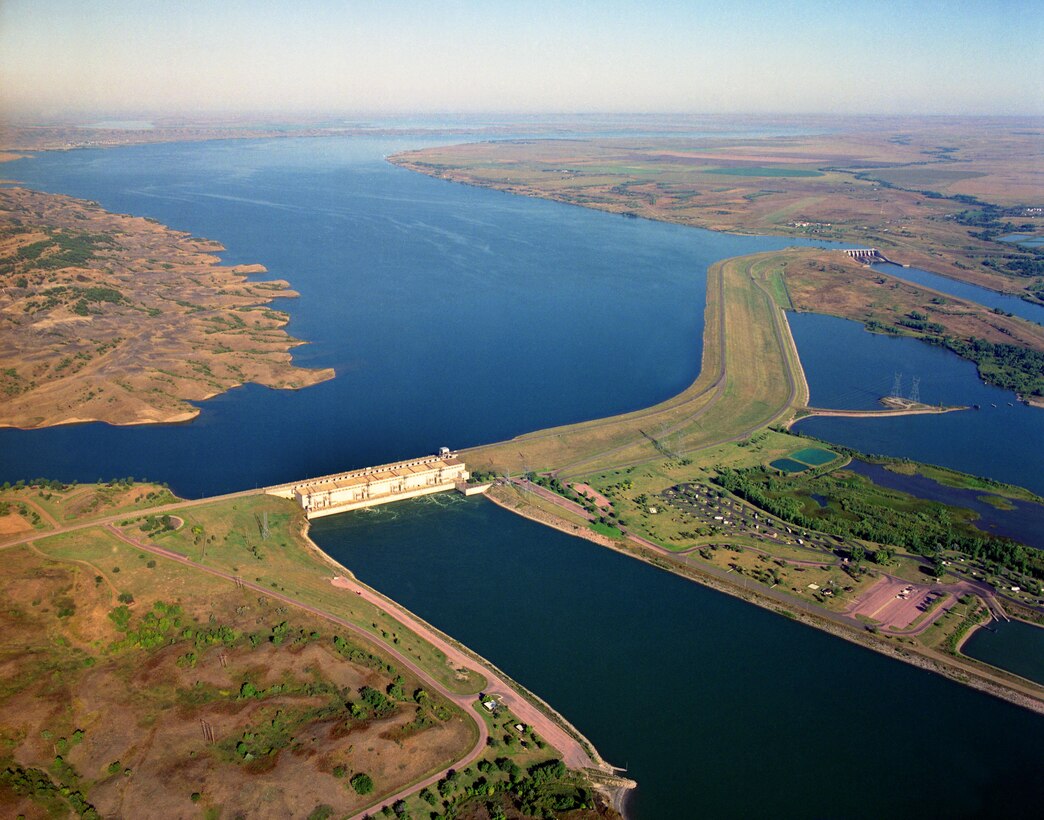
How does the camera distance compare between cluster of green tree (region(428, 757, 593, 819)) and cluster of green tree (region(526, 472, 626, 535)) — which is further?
cluster of green tree (region(526, 472, 626, 535))

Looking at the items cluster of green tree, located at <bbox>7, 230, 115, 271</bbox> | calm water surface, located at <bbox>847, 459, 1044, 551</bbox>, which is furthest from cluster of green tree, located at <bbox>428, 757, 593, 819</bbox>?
cluster of green tree, located at <bbox>7, 230, 115, 271</bbox>

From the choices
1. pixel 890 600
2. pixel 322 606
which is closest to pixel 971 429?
pixel 890 600

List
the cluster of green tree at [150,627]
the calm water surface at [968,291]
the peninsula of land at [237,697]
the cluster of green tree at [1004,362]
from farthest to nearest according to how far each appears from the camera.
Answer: the calm water surface at [968,291], the cluster of green tree at [1004,362], the cluster of green tree at [150,627], the peninsula of land at [237,697]

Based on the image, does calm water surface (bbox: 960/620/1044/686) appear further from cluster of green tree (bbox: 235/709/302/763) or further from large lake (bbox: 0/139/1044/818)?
cluster of green tree (bbox: 235/709/302/763)

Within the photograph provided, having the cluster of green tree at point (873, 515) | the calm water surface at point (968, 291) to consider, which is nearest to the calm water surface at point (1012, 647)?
the cluster of green tree at point (873, 515)

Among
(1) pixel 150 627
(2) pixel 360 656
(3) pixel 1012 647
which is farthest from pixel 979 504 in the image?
(1) pixel 150 627

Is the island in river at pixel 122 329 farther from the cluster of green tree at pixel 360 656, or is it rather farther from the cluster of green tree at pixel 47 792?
the cluster of green tree at pixel 47 792
